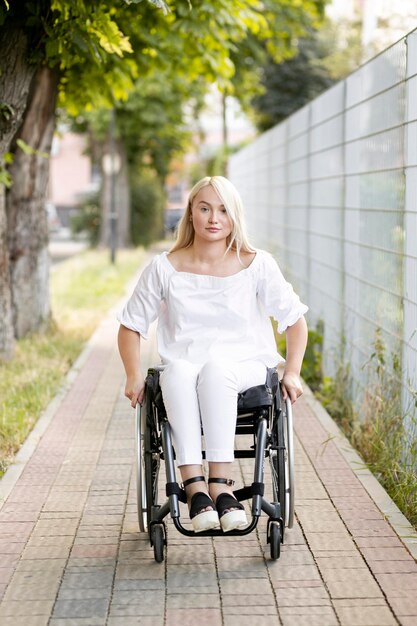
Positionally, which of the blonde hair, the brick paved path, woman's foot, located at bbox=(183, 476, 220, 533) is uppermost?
the blonde hair

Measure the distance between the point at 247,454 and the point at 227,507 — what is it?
34 cm

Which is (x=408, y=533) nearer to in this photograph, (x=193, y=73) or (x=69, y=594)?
(x=69, y=594)

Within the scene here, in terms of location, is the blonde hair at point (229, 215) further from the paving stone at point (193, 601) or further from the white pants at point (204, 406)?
the paving stone at point (193, 601)

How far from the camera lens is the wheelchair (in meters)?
4.40

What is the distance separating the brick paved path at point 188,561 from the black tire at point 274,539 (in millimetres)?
48

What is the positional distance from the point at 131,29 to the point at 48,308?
336cm

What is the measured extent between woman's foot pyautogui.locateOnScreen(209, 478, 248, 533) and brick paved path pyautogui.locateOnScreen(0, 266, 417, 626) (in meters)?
0.21

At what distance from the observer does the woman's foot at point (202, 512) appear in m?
4.23

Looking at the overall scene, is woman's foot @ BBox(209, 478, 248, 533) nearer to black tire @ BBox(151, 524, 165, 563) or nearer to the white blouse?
black tire @ BBox(151, 524, 165, 563)

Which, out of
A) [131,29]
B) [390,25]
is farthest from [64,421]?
[390,25]

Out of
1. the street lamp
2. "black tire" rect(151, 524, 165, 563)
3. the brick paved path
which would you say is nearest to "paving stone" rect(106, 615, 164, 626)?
the brick paved path

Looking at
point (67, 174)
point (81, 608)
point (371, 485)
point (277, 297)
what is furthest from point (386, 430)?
point (67, 174)

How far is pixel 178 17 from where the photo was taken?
10.3m

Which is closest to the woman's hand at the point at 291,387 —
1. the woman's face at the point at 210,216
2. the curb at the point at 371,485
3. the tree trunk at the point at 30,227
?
the woman's face at the point at 210,216
